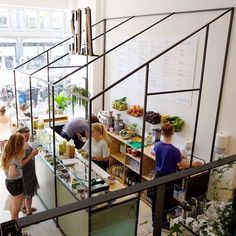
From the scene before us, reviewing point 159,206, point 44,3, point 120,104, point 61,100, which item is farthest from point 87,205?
point 44,3

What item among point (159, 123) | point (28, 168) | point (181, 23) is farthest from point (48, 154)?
point (181, 23)

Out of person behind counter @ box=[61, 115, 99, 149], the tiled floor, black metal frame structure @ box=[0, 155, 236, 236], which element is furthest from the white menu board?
black metal frame structure @ box=[0, 155, 236, 236]

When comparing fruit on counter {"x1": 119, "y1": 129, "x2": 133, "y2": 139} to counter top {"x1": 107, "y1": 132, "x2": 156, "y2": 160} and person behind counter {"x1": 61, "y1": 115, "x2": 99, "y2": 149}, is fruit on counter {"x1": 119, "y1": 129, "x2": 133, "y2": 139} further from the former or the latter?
person behind counter {"x1": 61, "y1": 115, "x2": 99, "y2": 149}

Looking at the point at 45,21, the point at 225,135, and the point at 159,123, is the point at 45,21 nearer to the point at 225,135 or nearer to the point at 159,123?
the point at 159,123

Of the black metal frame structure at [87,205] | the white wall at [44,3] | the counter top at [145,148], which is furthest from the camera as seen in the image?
the white wall at [44,3]

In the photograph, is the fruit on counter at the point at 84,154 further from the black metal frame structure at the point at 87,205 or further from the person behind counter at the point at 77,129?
the black metal frame structure at the point at 87,205

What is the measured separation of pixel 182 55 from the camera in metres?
3.91

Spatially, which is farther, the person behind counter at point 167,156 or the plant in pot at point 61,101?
the plant in pot at point 61,101

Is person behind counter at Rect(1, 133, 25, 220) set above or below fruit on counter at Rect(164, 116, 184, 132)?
below

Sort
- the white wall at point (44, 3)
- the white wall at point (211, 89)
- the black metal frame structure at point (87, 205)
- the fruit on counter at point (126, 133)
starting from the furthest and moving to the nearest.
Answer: the white wall at point (44, 3)
the fruit on counter at point (126, 133)
the white wall at point (211, 89)
the black metal frame structure at point (87, 205)

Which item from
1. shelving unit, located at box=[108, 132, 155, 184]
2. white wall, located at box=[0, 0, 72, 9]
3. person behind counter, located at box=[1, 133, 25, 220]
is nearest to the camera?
person behind counter, located at box=[1, 133, 25, 220]

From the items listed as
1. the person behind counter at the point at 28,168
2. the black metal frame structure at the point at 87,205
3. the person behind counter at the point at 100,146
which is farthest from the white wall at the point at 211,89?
the black metal frame structure at the point at 87,205

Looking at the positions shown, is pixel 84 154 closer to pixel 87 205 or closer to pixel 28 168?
pixel 28 168

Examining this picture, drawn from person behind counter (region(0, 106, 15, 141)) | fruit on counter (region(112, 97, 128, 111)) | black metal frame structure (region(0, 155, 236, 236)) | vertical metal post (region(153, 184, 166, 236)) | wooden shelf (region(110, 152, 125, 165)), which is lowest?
wooden shelf (region(110, 152, 125, 165))
